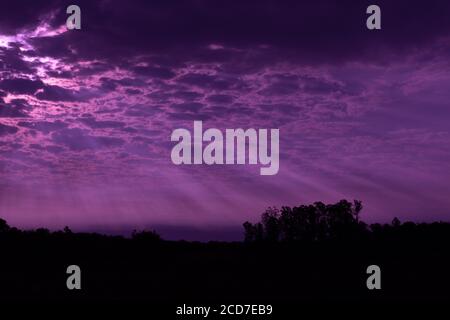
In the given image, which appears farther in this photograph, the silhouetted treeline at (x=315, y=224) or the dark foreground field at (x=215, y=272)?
the silhouetted treeline at (x=315, y=224)

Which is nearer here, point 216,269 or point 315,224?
point 216,269

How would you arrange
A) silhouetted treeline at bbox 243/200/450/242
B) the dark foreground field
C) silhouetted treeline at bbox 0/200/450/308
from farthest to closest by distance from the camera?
silhouetted treeline at bbox 243/200/450/242 → silhouetted treeline at bbox 0/200/450/308 → the dark foreground field

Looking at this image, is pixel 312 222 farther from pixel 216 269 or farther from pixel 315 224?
pixel 216 269

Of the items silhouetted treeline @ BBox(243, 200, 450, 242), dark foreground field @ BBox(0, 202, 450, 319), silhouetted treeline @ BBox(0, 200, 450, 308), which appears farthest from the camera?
silhouetted treeline @ BBox(243, 200, 450, 242)

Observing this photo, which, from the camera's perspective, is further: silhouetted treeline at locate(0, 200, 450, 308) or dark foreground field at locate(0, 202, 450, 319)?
silhouetted treeline at locate(0, 200, 450, 308)

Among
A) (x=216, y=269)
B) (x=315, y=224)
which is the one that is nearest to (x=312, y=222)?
(x=315, y=224)

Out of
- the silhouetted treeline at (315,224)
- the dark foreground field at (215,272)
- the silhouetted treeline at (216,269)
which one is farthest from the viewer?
the silhouetted treeline at (315,224)

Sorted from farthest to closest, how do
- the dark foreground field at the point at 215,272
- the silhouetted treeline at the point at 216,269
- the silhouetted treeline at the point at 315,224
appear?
the silhouetted treeline at the point at 315,224 → the silhouetted treeline at the point at 216,269 → the dark foreground field at the point at 215,272
